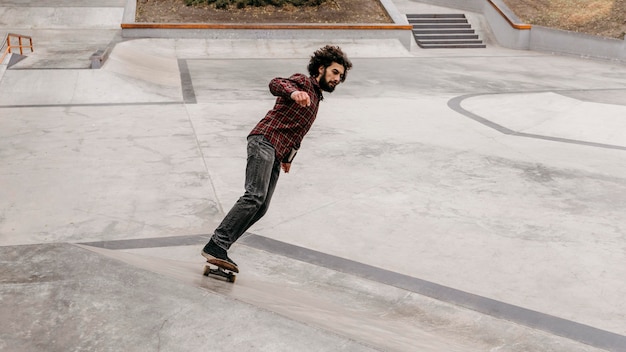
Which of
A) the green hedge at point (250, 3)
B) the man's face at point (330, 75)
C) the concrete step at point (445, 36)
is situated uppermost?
the man's face at point (330, 75)

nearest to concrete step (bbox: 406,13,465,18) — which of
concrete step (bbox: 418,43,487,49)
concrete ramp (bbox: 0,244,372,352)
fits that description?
concrete step (bbox: 418,43,487,49)

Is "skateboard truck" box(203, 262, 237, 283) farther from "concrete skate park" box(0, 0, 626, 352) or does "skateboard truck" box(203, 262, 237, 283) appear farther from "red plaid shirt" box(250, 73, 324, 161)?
"red plaid shirt" box(250, 73, 324, 161)

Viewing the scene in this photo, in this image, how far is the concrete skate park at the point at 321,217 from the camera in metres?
3.96

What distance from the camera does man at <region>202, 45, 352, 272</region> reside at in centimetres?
482

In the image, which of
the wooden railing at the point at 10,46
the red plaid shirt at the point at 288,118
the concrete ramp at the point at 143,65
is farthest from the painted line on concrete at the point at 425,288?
the wooden railing at the point at 10,46

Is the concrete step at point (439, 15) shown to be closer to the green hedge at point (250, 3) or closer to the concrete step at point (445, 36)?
the concrete step at point (445, 36)

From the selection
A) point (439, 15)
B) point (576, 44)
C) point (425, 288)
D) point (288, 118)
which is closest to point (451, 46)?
point (439, 15)

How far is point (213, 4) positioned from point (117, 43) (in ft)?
16.1

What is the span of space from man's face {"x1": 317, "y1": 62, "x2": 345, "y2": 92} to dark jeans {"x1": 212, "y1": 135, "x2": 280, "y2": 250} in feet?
1.96

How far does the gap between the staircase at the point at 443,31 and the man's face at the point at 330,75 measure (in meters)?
19.4

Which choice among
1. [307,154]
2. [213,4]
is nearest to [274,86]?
[307,154]

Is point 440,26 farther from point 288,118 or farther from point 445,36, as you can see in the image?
point 288,118

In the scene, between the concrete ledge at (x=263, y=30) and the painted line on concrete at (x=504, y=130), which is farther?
the concrete ledge at (x=263, y=30)

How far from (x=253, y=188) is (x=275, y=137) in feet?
1.33
